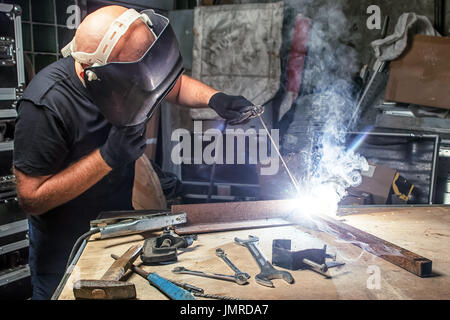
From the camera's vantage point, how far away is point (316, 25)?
4.55 m

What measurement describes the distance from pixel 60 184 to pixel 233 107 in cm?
89

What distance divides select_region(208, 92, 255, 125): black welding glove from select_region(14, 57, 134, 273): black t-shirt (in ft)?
1.85

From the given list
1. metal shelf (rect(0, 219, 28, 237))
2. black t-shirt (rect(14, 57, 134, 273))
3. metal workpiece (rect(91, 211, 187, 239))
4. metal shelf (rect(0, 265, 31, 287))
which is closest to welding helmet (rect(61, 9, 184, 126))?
black t-shirt (rect(14, 57, 134, 273))

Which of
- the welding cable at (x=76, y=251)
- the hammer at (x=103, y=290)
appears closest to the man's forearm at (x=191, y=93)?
the welding cable at (x=76, y=251)

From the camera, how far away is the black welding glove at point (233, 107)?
76.1 inches

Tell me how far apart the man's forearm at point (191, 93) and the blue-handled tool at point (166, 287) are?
1208 millimetres

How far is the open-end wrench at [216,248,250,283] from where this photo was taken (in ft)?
4.05

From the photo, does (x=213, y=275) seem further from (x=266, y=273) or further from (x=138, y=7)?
(x=138, y=7)

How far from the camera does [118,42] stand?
1.40 m

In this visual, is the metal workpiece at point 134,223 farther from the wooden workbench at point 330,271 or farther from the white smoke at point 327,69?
the white smoke at point 327,69

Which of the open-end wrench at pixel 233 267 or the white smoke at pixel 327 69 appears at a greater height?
the white smoke at pixel 327 69

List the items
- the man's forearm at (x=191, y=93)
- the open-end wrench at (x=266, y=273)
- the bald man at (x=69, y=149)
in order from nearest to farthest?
the open-end wrench at (x=266, y=273)
the bald man at (x=69, y=149)
the man's forearm at (x=191, y=93)

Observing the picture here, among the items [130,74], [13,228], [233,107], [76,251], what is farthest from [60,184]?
[13,228]

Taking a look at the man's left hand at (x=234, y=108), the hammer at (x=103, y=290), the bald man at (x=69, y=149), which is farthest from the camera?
the man's left hand at (x=234, y=108)
